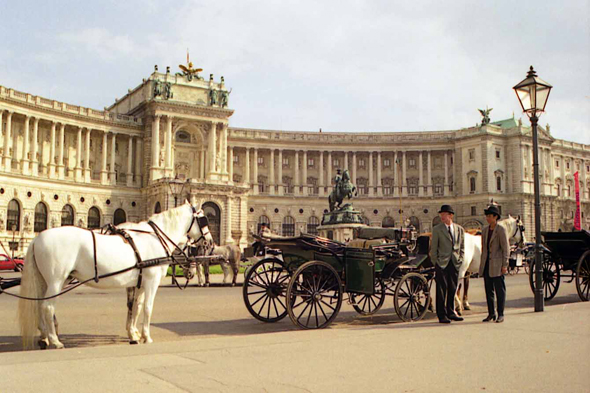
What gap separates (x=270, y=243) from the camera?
11.6 meters

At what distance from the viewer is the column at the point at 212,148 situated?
6675 centimetres

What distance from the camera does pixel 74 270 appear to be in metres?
9.12

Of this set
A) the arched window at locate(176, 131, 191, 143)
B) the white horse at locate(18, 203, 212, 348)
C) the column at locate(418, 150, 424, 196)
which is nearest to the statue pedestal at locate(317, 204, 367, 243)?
the white horse at locate(18, 203, 212, 348)

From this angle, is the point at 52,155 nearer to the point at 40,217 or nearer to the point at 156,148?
the point at 40,217

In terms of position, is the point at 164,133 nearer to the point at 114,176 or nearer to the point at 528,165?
the point at 114,176

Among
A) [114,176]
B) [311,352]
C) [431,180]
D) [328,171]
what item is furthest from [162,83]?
[311,352]

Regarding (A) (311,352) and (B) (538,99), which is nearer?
(A) (311,352)

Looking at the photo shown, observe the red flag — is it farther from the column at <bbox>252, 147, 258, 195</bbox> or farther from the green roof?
the column at <bbox>252, 147, 258, 195</bbox>

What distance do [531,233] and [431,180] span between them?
15250mm

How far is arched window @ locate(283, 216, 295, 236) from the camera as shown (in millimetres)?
76688

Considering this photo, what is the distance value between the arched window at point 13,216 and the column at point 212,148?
2097 cm

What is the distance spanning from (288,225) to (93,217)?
25.9 meters

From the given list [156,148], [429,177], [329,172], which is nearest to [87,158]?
[156,148]

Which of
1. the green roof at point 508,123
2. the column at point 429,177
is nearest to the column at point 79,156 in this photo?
the column at point 429,177
